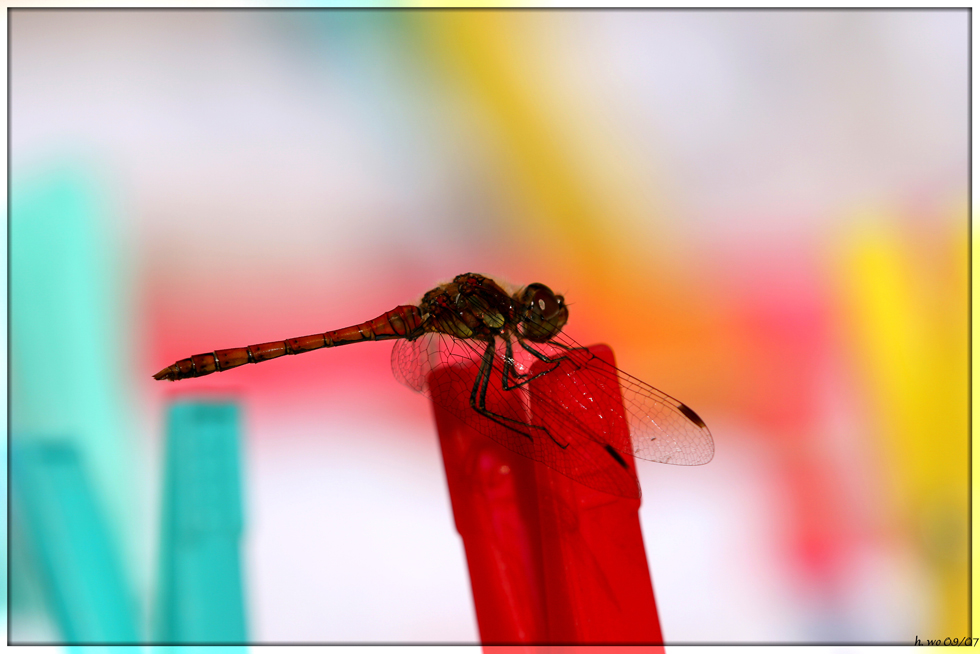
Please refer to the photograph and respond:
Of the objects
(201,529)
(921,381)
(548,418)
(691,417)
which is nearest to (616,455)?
(548,418)

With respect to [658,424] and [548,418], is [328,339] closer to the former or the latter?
[548,418]

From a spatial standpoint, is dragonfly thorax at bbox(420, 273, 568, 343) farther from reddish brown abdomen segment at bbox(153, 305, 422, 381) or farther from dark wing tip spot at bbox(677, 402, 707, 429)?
dark wing tip spot at bbox(677, 402, 707, 429)

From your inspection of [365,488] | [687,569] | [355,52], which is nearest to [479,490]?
[365,488]

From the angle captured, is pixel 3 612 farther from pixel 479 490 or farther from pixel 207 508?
pixel 479 490

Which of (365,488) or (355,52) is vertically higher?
(355,52)

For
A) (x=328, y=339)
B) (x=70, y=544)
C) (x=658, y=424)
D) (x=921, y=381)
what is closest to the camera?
(x=658, y=424)

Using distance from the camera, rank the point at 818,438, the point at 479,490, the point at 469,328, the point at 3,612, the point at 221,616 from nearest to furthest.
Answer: the point at 479,490 → the point at 469,328 → the point at 221,616 → the point at 3,612 → the point at 818,438
